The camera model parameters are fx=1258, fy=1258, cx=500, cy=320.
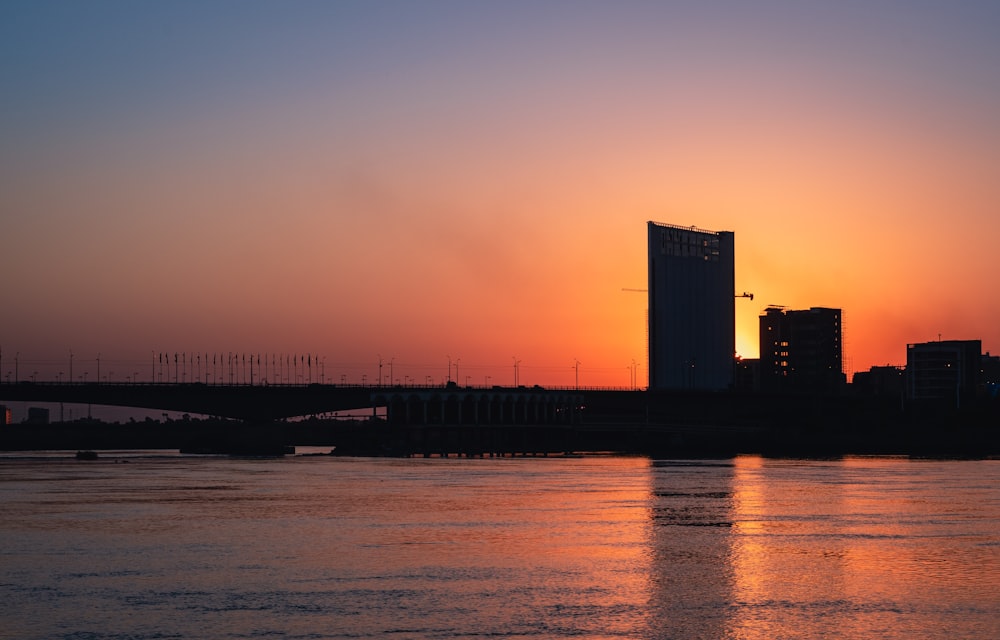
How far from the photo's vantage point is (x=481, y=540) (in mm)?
71625

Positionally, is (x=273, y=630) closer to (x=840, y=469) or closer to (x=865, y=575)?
(x=865, y=575)

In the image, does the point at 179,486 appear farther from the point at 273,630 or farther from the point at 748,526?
the point at 273,630

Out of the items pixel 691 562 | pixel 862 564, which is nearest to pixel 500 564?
pixel 691 562

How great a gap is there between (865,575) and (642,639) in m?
19.6

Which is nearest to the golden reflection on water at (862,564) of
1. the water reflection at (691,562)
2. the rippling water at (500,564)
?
the rippling water at (500,564)

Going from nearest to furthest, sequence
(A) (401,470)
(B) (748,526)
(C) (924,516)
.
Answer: (B) (748,526)
(C) (924,516)
(A) (401,470)

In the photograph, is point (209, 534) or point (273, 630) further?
point (209, 534)

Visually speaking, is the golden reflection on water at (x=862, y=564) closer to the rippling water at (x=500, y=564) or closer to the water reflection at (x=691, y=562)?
the rippling water at (x=500, y=564)

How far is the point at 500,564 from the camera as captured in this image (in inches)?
2391

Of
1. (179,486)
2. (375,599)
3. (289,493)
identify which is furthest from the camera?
(179,486)

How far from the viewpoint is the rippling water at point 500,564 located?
44906mm

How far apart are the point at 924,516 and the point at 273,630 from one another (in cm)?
5883

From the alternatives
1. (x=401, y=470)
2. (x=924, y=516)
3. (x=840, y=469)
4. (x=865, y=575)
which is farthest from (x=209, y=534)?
(x=840, y=469)

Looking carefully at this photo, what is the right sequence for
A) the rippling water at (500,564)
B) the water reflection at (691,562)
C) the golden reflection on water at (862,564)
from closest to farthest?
the rippling water at (500,564) → the water reflection at (691,562) → the golden reflection on water at (862,564)
